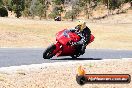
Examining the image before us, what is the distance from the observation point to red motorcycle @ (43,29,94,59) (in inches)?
763

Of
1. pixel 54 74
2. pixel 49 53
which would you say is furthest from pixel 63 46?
pixel 54 74

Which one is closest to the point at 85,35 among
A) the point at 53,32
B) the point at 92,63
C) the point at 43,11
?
the point at 92,63

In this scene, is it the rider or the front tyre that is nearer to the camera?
the front tyre

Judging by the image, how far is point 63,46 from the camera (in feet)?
64.0

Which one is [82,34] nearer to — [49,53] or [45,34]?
[49,53]

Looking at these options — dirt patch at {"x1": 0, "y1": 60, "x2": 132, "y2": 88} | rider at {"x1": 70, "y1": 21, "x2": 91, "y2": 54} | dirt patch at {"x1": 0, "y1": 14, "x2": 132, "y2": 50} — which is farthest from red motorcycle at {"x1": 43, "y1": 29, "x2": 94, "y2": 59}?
dirt patch at {"x1": 0, "y1": 14, "x2": 132, "y2": 50}

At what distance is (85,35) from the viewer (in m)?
20.2

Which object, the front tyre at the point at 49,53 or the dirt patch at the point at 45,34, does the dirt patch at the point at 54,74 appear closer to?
the front tyre at the point at 49,53

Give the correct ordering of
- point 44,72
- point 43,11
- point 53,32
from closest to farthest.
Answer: point 44,72
point 53,32
point 43,11

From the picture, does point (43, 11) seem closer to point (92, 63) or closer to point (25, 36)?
point (25, 36)

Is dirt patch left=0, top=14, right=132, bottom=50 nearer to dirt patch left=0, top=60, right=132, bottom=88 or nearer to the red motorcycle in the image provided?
the red motorcycle

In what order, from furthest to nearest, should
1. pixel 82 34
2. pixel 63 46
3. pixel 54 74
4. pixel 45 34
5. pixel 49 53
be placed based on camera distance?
pixel 45 34, pixel 82 34, pixel 63 46, pixel 49 53, pixel 54 74

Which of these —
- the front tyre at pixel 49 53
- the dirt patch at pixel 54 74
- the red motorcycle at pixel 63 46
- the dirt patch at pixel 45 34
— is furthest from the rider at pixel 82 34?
the dirt patch at pixel 45 34

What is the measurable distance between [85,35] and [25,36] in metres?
16.7
